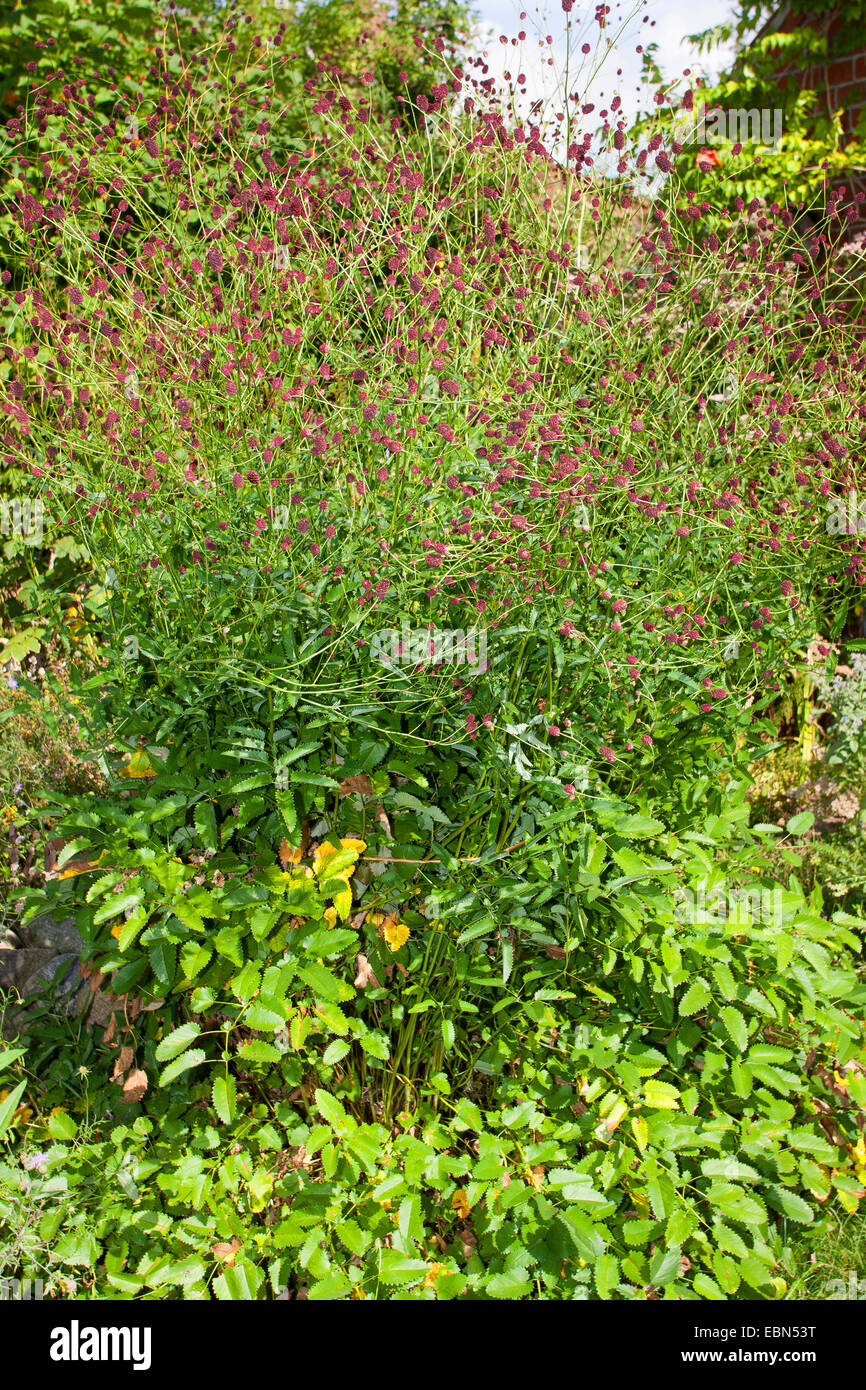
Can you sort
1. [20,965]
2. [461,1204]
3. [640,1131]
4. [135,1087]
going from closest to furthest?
[640,1131]
[461,1204]
[135,1087]
[20,965]

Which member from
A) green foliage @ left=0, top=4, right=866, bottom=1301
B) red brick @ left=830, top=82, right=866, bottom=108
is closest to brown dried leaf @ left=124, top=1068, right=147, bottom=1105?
green foliage @ left=0, top=4, right=866, bottom=1301

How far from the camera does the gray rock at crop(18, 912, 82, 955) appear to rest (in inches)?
142

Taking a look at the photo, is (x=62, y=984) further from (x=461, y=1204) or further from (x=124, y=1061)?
(x=461, y=1204)

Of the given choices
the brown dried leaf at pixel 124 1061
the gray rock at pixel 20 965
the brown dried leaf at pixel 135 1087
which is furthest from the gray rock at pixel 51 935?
the brown dried leaf at pixel 135 1087

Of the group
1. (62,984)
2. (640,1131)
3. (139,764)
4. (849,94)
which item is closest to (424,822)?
(139,764)

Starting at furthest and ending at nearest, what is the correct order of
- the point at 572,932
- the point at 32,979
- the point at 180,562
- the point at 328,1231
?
the point at 32,979
the point at 180,562
the point at 572,932
the point at 328,1231

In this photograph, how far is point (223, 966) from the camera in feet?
7.88

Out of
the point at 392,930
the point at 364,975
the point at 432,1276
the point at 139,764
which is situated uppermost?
the point at 139,764

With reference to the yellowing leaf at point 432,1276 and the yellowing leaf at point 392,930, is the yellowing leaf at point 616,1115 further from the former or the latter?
the yellowing leaf at point 392,930

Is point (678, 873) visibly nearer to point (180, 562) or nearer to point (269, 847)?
point (269, 847)

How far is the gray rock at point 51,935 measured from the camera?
361 cm

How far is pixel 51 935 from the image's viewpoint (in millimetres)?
3656
